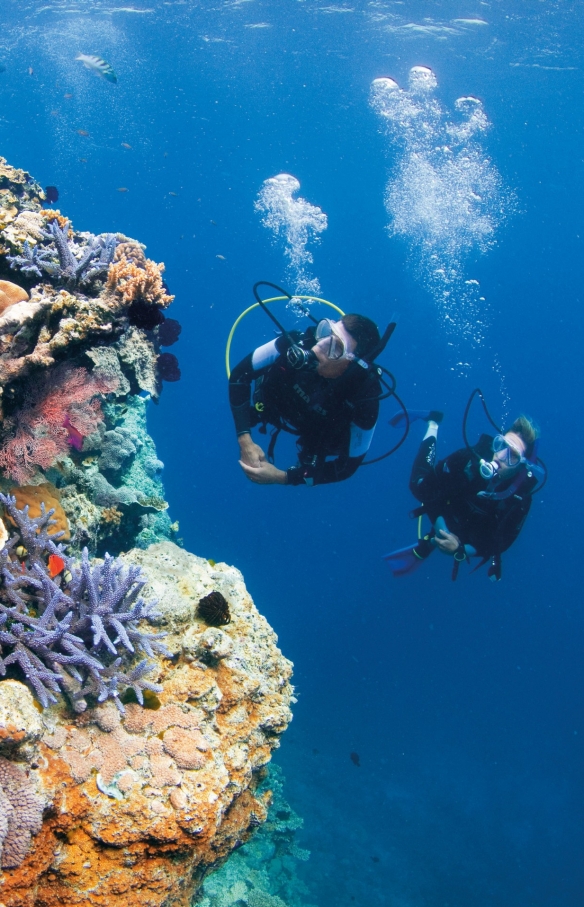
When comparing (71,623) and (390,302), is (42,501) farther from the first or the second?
(390,302)

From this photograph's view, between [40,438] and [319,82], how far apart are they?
37692mm

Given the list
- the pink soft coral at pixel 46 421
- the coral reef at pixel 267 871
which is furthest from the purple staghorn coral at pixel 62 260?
the coral reef at pixel 267 871

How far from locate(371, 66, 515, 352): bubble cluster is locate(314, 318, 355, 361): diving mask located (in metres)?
28.8

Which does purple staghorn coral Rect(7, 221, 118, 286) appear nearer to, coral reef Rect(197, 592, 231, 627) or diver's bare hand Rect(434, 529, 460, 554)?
coral reef Rect(197, 592, 231, 627)

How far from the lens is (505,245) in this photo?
4725cm

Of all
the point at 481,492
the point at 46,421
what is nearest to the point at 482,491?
the point at 481,492

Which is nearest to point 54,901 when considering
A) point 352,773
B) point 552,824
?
point 352,773

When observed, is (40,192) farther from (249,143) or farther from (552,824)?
(249,143)

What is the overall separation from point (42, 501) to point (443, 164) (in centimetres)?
3486

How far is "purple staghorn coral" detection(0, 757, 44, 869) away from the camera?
7.76 ft

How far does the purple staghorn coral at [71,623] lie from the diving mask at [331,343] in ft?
10.8

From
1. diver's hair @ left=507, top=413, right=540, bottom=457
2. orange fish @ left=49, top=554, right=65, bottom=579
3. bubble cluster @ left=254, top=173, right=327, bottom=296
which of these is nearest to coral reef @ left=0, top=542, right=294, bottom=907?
orange fish @ left=49, top=554, right=65, bottom=579

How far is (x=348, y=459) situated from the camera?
250 inches

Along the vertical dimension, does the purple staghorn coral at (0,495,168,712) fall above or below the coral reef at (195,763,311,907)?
above
